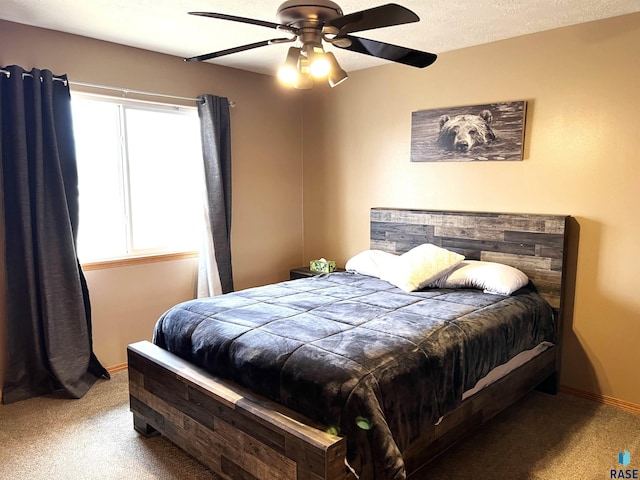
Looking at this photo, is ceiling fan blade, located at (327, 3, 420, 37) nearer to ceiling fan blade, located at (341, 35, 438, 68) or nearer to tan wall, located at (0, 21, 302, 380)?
ceiling fan blade, located at (341, 35, 438, 68)

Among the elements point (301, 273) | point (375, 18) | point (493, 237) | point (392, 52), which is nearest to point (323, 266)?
point (301, 273)

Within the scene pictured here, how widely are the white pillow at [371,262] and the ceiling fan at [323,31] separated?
1.70m

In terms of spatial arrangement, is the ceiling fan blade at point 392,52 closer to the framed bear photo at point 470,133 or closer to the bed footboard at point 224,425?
the framed bear photo at point 470,133

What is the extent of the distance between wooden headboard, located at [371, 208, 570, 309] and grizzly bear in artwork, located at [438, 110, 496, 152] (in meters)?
0.52

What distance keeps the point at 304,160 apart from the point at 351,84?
884 millimetres

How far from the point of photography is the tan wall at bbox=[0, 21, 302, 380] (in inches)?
125

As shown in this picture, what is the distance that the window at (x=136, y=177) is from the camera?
3.41 m

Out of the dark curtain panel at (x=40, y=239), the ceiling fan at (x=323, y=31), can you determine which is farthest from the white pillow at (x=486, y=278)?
the dark curtain panel at (x=40, y=239)

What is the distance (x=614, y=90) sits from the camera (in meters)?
2.87

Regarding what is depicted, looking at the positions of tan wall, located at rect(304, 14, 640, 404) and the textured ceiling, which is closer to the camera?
the textured ceiling

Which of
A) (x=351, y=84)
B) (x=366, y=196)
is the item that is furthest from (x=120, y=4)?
(x=366, y=196)

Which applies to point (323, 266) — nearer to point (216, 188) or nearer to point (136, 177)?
point (216, 188)

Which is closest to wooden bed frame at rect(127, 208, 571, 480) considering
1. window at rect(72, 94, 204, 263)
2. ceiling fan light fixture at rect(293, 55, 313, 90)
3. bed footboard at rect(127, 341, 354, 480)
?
bed footboard at rect(127, 341, 354, 480)

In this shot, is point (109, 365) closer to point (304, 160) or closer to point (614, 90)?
point (304, 160)
